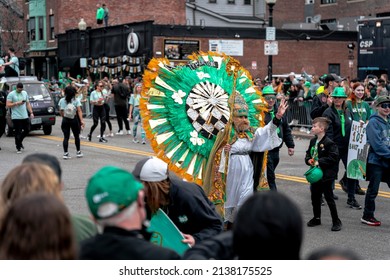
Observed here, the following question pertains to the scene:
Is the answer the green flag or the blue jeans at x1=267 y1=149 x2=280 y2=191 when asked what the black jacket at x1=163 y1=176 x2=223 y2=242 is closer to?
the green flag

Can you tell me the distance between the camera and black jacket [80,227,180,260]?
3135mm

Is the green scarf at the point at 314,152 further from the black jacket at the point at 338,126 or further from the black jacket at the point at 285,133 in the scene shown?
the black jacket at the point at 338,126

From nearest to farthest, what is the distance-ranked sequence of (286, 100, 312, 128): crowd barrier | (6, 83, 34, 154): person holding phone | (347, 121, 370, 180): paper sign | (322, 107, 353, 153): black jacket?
(322, 107, 353, 153): black jacket
(347, 121, 370, 180): paper sign
(6, 83, 34, 154): person holding phone
(286, 100, 312, 128): crowd barrier

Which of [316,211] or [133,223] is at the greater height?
[133,223]

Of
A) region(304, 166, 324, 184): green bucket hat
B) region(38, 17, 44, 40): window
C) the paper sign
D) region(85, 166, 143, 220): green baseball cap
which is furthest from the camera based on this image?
region(38, 17, 44, 40): window

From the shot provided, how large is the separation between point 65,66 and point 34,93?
20318mm

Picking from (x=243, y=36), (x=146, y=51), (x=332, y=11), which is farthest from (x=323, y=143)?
(x=332, y=11)

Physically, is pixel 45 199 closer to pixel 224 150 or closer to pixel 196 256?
pixel 196 256

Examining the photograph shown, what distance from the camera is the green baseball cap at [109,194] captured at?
10.2 ft

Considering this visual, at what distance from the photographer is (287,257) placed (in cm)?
286

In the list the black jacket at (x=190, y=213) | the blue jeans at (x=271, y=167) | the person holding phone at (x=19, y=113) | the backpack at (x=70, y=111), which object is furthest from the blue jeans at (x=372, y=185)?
the person holding phone at (x=19, y=113)

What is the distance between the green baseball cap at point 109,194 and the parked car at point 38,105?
1989cm

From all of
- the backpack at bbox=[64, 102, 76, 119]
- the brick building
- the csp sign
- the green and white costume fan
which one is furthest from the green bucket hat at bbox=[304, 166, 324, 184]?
the brick building

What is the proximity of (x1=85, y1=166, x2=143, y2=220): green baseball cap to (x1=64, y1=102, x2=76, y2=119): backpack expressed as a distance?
42.8ft
